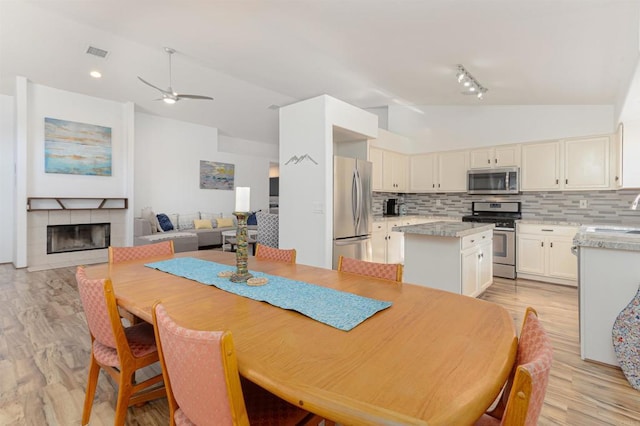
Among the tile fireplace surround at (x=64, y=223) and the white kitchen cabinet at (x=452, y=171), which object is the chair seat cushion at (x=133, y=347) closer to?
the tile fireplace surround at (x=64, y=223)

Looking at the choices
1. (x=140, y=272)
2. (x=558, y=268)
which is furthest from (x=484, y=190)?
(x=140, y=272)

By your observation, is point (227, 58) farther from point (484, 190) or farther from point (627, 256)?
point (627, 256)

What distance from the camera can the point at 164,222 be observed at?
6.78m

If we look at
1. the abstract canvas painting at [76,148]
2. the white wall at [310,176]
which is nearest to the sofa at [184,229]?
the abstract canvas painting at [76,148]

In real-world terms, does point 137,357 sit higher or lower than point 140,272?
lower

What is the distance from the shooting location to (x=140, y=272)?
182 centimetres

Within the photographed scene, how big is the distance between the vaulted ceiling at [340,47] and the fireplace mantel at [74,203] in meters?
1.96

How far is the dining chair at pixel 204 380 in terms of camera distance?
780 mm

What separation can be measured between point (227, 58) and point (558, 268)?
560 cm

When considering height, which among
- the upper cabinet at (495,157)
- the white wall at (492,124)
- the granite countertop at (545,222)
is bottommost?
the granite countertop at (545,222)

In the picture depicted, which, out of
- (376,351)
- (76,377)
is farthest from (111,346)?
(376,351)

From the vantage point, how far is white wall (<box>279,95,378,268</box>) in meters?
3.75

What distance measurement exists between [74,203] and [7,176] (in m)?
1.13

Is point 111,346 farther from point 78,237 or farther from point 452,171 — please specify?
point 78,237
